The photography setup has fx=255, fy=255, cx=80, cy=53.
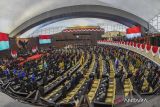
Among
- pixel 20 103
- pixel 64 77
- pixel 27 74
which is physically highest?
pixel 20 103

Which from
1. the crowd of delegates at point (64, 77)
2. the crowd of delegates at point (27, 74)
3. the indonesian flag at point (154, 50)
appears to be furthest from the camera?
the crowd of delegates at point (27, 74)

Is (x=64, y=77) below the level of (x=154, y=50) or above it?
below

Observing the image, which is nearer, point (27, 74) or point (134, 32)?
point (27, 74)

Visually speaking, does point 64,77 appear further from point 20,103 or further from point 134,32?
point 20,103

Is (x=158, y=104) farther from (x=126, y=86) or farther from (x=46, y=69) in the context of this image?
(x=46, y=69)

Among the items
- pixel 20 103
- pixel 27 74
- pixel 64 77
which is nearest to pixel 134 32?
pixel 64 77

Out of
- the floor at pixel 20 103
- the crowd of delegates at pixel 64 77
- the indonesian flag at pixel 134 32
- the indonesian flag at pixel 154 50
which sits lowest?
the crowd of delegates at pixel 64 77

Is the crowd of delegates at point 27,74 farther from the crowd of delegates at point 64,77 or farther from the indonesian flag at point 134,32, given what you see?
the indonesian flag at point 134,32

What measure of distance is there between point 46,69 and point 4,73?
19.4 feet

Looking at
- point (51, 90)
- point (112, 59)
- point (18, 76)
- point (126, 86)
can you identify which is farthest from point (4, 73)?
point (112, 59)

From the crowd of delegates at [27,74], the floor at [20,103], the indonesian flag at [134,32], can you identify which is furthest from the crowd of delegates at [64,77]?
the floor at [20,103]

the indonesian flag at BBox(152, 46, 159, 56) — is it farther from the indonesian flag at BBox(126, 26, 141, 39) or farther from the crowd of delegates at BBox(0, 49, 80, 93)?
the indonesian flag at BBox(126, 26, 141, 39)

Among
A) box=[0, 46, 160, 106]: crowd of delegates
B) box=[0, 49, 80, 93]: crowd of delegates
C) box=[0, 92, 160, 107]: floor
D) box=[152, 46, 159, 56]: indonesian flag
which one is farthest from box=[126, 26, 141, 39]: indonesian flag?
box=[0, 92, 160, 107]: floor

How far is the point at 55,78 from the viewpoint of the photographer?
27969mm
